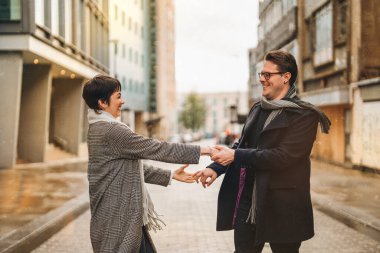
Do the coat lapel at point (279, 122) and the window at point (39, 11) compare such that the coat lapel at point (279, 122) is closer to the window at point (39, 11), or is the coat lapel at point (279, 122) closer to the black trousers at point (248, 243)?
the black trousers at point (248, 243)

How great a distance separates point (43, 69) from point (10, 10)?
15.8 feet

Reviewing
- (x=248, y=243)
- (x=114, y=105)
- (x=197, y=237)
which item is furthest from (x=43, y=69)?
(x=248, y=243)

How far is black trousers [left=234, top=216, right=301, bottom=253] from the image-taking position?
3.84 meters

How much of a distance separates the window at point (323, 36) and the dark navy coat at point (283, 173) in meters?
22.1

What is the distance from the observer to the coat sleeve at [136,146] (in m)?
3.75

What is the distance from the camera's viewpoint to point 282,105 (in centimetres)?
377

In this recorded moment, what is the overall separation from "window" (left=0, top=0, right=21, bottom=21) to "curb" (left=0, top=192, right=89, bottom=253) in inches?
478

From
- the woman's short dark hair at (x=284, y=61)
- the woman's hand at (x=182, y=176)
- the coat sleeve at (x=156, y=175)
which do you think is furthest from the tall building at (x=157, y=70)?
the woman's short dark hair at (x=284, y=61)

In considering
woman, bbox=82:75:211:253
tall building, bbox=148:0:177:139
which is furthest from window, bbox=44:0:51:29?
tall building, bbox=148:0:177:139

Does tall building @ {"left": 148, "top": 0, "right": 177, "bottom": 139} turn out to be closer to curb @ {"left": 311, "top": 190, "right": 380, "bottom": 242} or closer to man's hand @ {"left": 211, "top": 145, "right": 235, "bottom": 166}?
curb @ {"left": 311, "top": 190, "right": 380, "bottom": 242}

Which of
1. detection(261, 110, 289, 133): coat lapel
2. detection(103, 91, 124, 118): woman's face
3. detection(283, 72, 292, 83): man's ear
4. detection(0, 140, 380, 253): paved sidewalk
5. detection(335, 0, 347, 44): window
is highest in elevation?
detection(335, 0, 347, 44): window

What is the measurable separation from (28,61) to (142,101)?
39145 mm

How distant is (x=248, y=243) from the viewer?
152 inches

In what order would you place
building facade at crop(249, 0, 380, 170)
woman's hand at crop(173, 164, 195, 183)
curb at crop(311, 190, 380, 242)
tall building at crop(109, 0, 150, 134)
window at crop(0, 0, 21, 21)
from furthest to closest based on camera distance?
1. tall building at crop(109, 0, 150, 134)
2. window at crop(0, 0, 21, 21)
3. building facade at crop(249, 0, 380, 170)
4. curb at crop(311, 190, 380, 242)
5. woman's hand at crop(173, 164, 195, 183)
